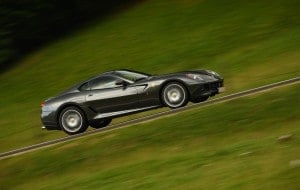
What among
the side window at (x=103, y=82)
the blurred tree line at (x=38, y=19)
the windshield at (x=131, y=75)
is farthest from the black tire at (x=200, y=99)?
the blurred tree line at (x=38, y=19)

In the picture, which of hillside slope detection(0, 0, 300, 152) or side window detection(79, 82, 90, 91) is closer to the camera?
side window detection(79, 82, 90, 91)

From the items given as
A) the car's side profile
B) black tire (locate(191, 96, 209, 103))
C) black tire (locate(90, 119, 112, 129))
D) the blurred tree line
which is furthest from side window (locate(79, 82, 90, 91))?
the blurred tree line

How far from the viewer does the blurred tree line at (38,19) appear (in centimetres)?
2841

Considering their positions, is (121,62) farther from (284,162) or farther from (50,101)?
(284,162)

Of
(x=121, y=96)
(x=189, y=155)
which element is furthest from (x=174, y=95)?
(x=189, y=155)

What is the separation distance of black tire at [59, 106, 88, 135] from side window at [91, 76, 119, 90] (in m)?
0.72

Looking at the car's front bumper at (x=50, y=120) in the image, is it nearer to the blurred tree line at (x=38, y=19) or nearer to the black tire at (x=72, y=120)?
the black tire at (x=72, y=120)

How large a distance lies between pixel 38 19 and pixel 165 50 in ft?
23.3

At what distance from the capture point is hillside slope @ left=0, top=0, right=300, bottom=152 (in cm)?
2081

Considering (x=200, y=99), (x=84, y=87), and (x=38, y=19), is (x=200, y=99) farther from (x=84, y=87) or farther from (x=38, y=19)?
(x=38, y=19)

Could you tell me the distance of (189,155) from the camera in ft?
40.1

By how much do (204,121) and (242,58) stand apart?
7938 millimetres

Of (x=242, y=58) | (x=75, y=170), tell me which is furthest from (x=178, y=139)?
(x=242, y=58)

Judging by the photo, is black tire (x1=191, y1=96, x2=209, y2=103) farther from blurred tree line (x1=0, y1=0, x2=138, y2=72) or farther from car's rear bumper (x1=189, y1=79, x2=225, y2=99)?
blurred tree line (x1=0, y1=0, x2=138, y2=72)
